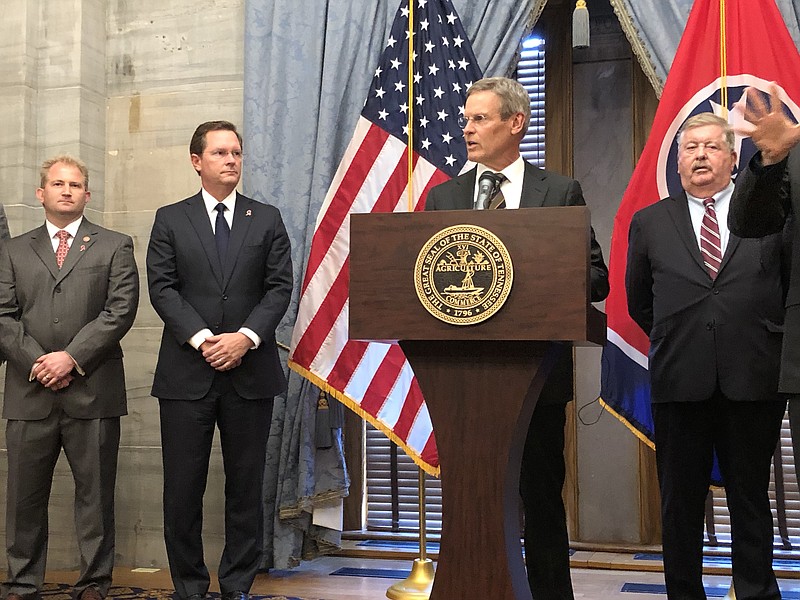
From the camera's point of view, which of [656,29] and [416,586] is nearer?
[416,586]

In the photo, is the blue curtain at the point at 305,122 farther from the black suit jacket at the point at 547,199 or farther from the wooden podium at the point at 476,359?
the wooden podium at the point at 476,359

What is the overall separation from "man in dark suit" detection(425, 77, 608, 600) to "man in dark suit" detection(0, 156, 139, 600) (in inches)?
62.7

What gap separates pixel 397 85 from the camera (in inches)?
163

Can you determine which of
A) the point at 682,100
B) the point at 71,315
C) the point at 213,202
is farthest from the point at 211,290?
the point at 682,100

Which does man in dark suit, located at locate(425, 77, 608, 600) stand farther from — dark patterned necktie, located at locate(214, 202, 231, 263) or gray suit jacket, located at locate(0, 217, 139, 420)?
gray suit jacket, located at locate(0, 217, 139, 420)

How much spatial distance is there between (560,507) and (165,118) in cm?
300

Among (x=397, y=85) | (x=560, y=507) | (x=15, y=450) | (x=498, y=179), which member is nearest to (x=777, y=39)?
(x=397, y=85)

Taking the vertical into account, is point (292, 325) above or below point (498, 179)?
below

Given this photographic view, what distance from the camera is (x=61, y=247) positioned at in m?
3.86

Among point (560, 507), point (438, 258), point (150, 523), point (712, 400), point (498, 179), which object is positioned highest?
point (498, 179)

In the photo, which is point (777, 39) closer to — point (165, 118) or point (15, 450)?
point (165, 118)

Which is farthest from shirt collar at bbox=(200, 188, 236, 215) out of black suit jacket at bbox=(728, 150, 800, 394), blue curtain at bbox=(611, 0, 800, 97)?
black suit jacket at bbox=(728, 150, 800, 394)

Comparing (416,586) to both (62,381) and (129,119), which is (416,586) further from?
(129,119)

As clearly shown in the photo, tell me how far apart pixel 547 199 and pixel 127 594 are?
237 cm
